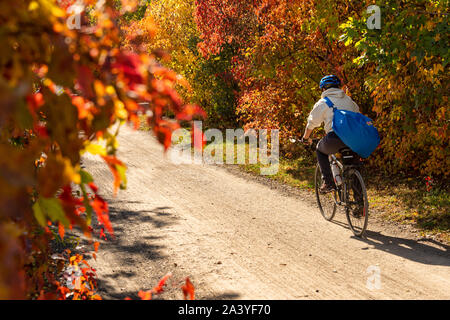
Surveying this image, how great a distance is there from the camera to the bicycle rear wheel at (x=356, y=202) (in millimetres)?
6249

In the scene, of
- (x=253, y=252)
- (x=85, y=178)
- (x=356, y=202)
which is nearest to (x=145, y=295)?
(x=85, y=178)

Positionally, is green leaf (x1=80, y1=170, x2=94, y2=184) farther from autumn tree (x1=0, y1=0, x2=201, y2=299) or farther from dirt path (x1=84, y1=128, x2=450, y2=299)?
dirt path (x1=84, y1=128, x2=450, y2=299)

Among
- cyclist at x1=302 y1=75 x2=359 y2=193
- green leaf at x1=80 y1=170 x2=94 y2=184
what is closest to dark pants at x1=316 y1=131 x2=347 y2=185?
cyclist at x1=302 y1=75 x2=359 y2=193

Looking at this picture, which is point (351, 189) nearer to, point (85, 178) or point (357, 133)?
point (357, 133)

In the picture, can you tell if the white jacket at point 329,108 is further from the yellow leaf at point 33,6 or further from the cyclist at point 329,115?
the yellow leaf at point 33,6

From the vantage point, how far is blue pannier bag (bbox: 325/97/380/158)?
6.01 metres

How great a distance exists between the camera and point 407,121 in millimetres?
6973

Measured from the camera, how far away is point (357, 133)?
6.02 metres

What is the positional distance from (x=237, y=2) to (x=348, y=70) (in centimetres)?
457

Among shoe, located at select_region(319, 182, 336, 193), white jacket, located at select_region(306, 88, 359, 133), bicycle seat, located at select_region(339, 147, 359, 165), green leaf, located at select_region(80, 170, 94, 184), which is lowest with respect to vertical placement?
shoe, located at select_region(319, 182, 336, 193)

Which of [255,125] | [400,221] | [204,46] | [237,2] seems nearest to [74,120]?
[400,221]

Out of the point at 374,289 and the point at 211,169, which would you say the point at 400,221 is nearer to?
the point at 374,289

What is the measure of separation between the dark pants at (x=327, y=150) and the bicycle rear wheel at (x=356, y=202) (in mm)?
404

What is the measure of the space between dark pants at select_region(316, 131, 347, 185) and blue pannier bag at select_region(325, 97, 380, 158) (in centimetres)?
35
